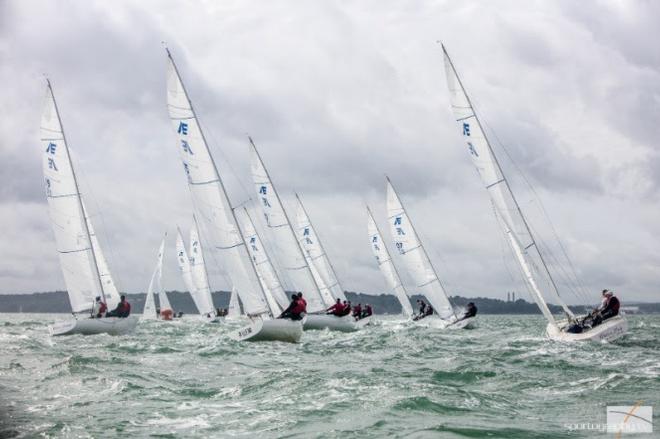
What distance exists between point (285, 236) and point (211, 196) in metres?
10.6

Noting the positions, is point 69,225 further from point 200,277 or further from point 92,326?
point 200,277

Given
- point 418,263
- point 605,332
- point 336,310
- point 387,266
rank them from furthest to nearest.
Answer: point 387,266
point 418,263
point 336,310
point 605,332

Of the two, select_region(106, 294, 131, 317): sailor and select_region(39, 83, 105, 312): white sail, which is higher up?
select_region(39, 83, 105, 312): white sail

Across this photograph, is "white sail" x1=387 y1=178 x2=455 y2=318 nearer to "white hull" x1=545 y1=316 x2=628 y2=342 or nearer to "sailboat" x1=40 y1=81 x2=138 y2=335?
"white hull" x1=545 y1=316 x2=628 y2=342

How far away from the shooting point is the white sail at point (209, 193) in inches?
1029

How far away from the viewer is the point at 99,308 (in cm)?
3061

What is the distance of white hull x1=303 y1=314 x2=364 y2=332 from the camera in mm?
33688

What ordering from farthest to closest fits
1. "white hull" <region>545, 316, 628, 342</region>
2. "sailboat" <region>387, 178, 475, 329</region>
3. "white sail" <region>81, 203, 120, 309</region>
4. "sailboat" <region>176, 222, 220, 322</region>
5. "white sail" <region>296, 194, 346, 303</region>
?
"sailboat" <region>176, 222, 220, 322</region> → "white sail" <region>296, 194, 346, 303</region> → "sailboat" <region>387, 178, 475, 329</region> → "white sail" <region>81, 203, 120, 309</region> → "white hull" <region>545, 316, 628, 342</region>

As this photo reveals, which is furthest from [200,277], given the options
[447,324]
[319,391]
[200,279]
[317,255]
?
[319,391]

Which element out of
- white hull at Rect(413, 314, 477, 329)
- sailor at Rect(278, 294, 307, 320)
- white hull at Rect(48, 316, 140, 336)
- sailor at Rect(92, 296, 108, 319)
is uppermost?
sailor at Rect(92, 296, 108, 319)

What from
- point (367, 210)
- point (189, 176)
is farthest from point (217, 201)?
point (367, 210)

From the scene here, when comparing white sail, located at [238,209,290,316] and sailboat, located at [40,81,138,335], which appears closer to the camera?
sailboat, located at [40,81,138,335]

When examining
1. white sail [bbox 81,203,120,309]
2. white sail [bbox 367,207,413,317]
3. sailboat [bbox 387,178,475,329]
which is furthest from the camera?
white sail [bbox 367,207,413,317]

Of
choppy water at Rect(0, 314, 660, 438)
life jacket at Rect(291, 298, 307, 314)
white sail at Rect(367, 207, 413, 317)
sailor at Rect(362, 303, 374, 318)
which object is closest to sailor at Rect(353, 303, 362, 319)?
sailor at Rect(362, 303, 374, 318)
